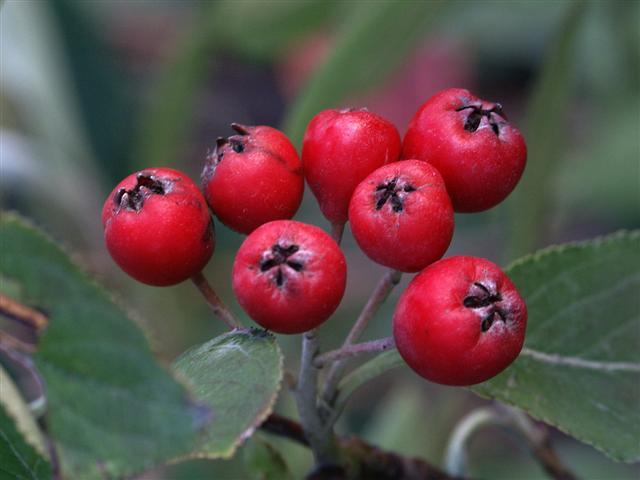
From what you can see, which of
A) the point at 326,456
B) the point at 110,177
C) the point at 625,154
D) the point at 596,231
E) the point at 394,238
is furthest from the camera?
the point at 596,231

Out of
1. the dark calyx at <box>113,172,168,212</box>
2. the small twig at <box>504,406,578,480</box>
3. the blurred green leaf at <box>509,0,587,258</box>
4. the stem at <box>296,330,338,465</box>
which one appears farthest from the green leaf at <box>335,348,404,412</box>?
the blurred green leaf at <box>509,0,587,258</box>

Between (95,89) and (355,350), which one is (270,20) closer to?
(95,89)

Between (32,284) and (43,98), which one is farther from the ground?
(32,284)

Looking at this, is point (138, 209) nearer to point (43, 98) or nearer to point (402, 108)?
point (43, 98)

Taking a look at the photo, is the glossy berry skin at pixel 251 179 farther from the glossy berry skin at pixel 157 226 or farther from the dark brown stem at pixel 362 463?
the dark brown stem at pixel 362 463

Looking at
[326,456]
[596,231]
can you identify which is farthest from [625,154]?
[326,456]

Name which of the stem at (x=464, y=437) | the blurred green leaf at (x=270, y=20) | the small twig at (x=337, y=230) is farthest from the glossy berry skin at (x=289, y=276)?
the blurred green leaf at (x=270, y=20)

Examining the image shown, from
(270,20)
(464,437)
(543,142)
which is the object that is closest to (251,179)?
(464,437)
